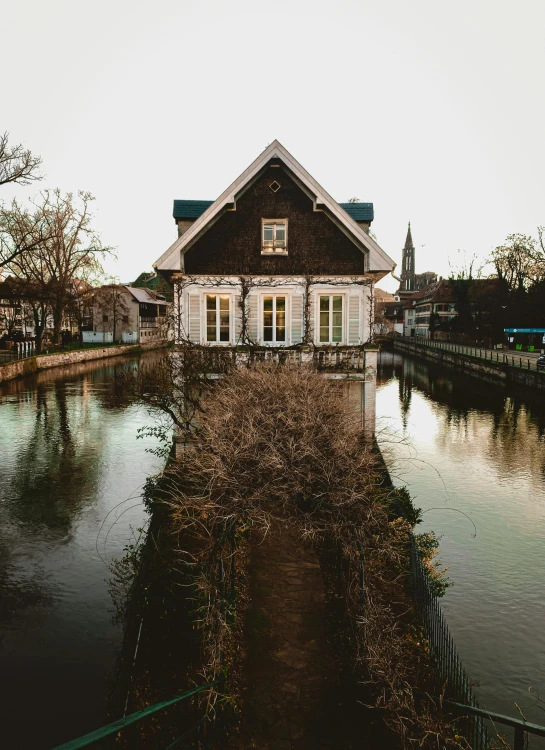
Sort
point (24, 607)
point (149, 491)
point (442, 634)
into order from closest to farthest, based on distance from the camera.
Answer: point (442, 634) → point (24, 607) → point (149, 491)

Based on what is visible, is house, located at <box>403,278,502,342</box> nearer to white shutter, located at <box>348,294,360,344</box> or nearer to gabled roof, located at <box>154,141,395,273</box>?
white shutter, located at <box>348,294,360,344</box>

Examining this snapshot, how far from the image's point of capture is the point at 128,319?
74812mm

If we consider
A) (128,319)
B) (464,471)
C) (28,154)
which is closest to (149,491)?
(464,471)

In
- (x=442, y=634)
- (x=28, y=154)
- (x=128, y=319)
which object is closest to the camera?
(x=442, y=634)

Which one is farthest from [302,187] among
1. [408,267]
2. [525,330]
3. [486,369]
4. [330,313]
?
[408,267]

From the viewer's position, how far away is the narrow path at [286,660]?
20.9 ft

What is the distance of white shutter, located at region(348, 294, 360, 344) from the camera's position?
18.6 meters

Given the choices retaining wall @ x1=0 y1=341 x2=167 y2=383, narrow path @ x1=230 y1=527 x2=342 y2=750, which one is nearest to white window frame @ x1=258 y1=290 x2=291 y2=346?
narrow path @ x1=230 y1=527 x2=342 y2=750

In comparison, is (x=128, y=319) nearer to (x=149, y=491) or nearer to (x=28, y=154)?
(x=28, y=154)

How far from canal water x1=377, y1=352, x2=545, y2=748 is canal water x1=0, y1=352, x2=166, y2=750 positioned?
6140mm

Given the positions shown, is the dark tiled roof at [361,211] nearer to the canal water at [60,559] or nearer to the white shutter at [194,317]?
the white shutter at [194,317]

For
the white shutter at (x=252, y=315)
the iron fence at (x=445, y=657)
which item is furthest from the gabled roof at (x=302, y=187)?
the iron fence at (x=445, y=657)

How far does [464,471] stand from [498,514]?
4328 millimetres

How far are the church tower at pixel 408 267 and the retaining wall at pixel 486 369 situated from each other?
97178 millimetres
